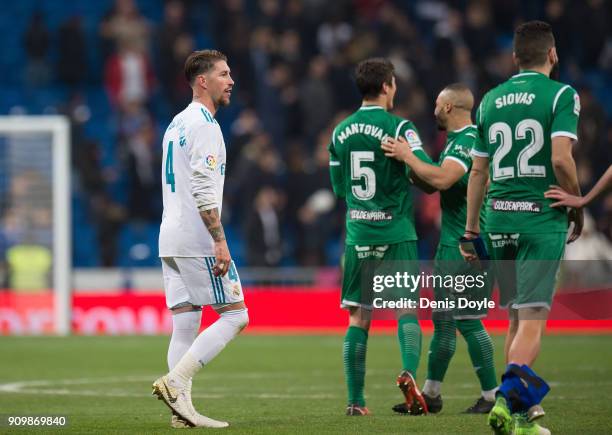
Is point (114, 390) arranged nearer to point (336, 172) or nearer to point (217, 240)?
point (336, 172)

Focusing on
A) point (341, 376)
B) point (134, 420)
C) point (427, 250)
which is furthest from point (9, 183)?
point (134, 420)

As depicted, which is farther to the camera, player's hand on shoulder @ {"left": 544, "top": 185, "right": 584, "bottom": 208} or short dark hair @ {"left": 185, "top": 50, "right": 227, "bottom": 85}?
short dark hair @ {"left": 185, "top": 50, "right": 227, "bottom": 85}

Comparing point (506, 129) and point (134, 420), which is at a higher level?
point (506, 129)

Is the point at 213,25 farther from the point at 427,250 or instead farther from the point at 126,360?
the point at 126,360

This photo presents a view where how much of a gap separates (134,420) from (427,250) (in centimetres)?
1321

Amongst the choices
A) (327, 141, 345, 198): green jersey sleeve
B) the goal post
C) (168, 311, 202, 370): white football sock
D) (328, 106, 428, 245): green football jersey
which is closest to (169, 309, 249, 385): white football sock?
(168, 311, 202, 370): white football sock

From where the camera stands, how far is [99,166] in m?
23.1

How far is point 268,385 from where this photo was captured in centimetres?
1241

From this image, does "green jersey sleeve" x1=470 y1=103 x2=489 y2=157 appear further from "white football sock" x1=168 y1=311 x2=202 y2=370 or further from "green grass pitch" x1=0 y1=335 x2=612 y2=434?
"white football sock" x1=168 y1=311 x2=202 y2=370

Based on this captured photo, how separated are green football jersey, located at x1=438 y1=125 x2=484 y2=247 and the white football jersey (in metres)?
1.88

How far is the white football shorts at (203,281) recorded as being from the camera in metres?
8.48

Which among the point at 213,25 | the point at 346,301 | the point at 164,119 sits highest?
the point at 213,25

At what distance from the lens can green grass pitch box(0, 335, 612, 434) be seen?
28.3ft

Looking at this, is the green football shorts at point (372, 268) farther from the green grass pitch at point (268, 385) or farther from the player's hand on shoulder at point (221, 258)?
the player's hand on shoulder at point (221, 258)
